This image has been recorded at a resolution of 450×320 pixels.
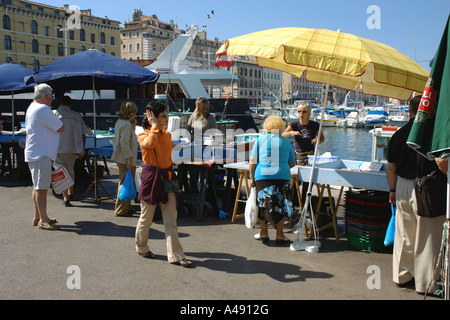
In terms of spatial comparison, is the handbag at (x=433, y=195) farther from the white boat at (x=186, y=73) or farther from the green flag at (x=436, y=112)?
the white boat at (x=186, y=73)

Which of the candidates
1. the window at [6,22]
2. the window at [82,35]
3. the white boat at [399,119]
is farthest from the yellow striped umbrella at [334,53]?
the window at [82,35]

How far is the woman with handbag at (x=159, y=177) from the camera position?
473 centimetres

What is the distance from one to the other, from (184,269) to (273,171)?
5.66 ft

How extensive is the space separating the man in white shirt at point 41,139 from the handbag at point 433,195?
4960 millimetres

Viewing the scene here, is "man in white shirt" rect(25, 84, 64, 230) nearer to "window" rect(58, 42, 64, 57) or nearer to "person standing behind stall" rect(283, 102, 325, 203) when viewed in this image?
"person standing behind stall" rect(283, 102, 325, 203)

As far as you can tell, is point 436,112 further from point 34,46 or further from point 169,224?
point 34,46

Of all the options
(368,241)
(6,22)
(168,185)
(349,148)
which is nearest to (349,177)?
(368,241)

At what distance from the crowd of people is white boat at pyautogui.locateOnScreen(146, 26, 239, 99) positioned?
1549cm

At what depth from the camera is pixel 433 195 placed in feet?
13.1

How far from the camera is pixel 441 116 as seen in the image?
11.2 feet

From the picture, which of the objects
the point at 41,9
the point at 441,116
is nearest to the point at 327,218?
the point at 441,116
